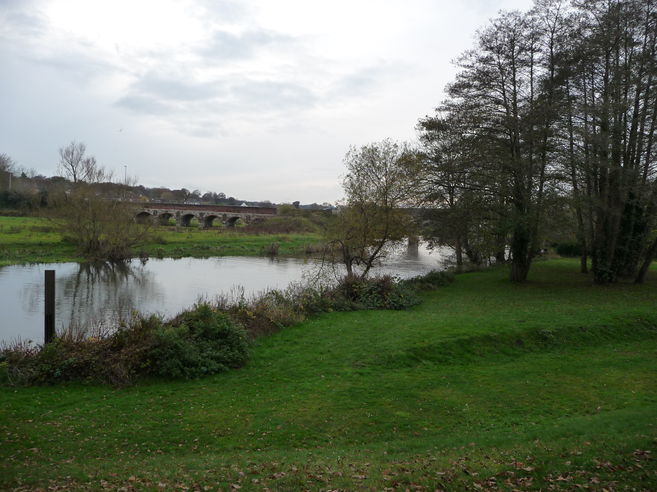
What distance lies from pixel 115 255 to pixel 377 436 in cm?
4177

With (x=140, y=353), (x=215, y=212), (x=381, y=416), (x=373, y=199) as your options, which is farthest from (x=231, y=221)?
(x=381, y=416)

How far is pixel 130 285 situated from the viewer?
1304 inches

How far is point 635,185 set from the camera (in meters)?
22.7

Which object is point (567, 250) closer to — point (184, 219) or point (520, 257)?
point (520, 257)

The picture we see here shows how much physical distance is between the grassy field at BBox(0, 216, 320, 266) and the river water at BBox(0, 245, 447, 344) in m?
3.90

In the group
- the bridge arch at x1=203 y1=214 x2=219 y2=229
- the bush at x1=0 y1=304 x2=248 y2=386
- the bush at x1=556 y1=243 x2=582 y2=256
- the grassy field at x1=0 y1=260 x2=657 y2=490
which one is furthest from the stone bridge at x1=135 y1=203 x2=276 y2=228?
the bush at x1=0 y1=304 x2=248 y2=386

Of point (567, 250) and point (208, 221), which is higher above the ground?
point (208, 221)

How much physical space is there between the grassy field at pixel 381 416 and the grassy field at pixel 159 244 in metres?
35.7

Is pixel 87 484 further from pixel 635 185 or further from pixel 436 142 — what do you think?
pixel 436 142

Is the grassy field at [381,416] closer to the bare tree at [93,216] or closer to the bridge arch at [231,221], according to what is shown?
the bare tree at [93,216]

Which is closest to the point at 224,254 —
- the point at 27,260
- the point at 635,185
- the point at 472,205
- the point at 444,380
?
the point at 27,260

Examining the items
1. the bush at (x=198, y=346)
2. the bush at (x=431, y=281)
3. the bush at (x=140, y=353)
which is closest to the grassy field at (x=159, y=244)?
the bush at (x=431, y=281)

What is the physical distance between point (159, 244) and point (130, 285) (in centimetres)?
2464

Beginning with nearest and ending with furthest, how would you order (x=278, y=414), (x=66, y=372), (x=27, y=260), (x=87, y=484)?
(x=87, y=484) < (x=278, y=414) < (x=66, y=372) < (x=27, y=260)
